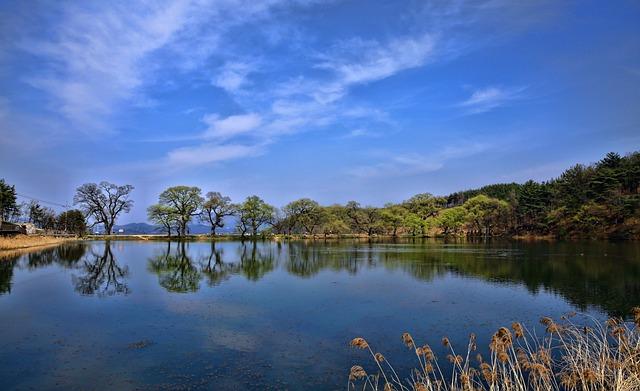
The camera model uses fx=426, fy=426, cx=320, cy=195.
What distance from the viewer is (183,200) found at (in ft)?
259

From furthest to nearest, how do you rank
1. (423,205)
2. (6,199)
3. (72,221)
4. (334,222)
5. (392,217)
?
1. (423,205)
2. (392,217)
3. (334,222)
4. (72,221)
5. (6,199)

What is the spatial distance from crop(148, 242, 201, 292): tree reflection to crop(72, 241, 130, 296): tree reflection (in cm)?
201

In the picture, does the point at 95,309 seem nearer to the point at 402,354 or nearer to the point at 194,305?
the point at 194,305

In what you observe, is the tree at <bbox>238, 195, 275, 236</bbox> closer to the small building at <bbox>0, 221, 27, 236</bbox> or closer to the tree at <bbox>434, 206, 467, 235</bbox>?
the small building at <bbox>0, 221, 27, 236</bbox>

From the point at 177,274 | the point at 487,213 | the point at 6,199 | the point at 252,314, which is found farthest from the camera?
the point at 487,213

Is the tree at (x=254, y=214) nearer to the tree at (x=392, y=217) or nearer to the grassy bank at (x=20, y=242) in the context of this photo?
the tree at (x=392, y=217)

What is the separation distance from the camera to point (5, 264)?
99.8 feet

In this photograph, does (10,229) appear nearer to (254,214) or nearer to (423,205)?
(254,214)

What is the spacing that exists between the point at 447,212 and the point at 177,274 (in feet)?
277

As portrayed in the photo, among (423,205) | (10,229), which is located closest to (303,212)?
(423,205)

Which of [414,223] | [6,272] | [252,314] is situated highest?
[414,223]

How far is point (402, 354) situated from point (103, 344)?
7940 millimetres

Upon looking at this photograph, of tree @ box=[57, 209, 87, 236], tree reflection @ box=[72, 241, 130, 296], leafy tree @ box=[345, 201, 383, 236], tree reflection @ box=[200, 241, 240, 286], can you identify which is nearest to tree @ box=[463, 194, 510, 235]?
leafy tree @ box=[345, 201, 383, 236]

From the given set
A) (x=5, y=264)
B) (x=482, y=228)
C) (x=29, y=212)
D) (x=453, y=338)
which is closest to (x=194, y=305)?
(x=453, y=338)
